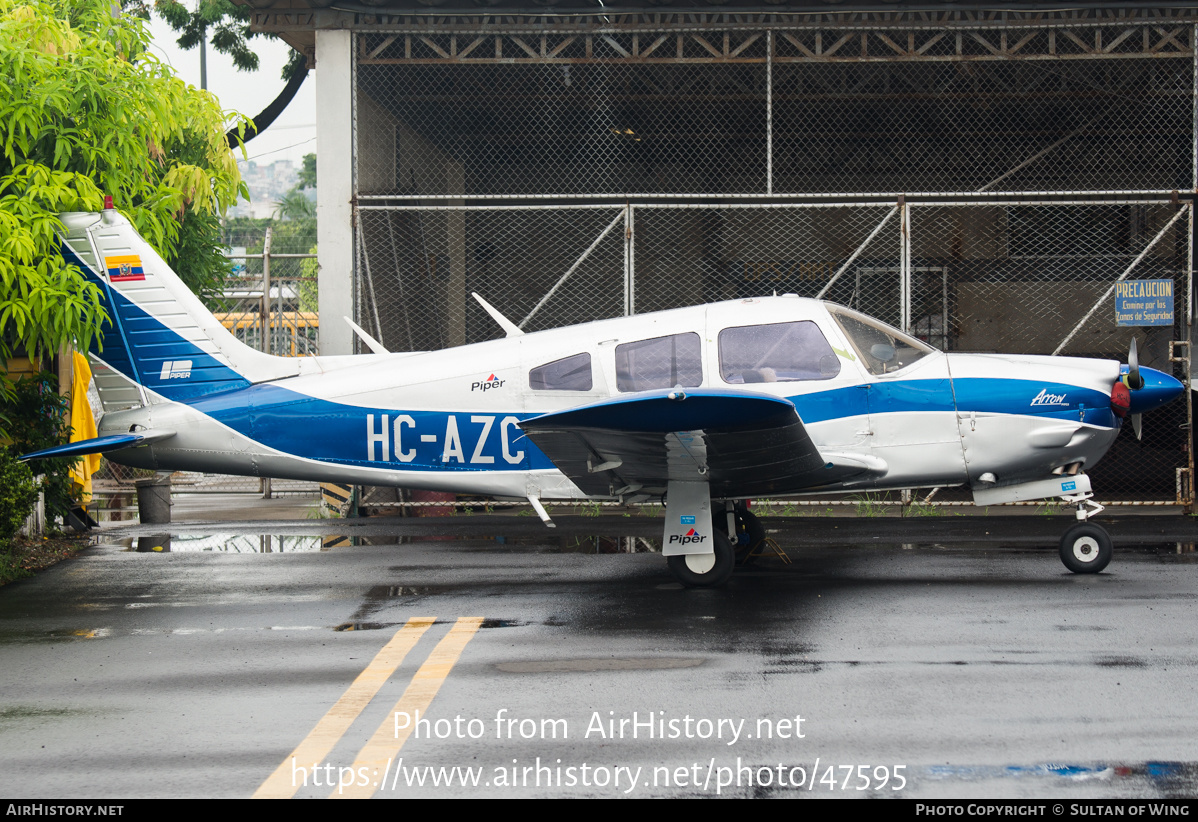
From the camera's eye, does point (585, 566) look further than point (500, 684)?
Yes

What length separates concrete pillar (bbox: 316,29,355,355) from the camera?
40.6ft

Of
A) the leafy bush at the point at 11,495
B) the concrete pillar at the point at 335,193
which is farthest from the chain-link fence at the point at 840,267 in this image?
the leafy bush at the point at 11,495

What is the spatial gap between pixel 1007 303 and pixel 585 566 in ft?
35.5

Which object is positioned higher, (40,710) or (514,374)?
(514,374)

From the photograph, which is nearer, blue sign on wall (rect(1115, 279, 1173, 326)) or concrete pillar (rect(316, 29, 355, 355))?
blue sign on wall (rect(1115, 279, 1173, 326))

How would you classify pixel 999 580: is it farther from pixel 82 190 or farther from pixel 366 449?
pixel 82 190

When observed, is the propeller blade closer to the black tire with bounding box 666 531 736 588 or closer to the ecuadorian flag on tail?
the black tire with bounding box 666 531 736 588

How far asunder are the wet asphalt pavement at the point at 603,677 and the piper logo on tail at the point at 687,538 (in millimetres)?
378

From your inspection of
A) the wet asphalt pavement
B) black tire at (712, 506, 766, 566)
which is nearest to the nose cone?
the wet asphalt pavement

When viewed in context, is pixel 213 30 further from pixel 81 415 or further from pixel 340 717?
pixel 340 717

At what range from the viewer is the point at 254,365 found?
896 centimetres

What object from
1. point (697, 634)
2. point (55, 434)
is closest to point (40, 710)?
point (697, 634)

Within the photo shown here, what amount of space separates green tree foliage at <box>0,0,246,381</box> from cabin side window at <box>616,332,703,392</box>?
404 centimetres

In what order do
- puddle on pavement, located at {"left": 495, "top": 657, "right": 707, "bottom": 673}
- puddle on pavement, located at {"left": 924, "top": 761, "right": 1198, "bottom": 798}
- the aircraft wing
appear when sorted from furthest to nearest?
the aircraft wing
puddle on pavement, located at {"left": 495, "top": 657, "right": 707, "bottom": 673}
puddle on pavement, located at {"left": 924, "top": 761, "right": 1198, "bottom": 798}
